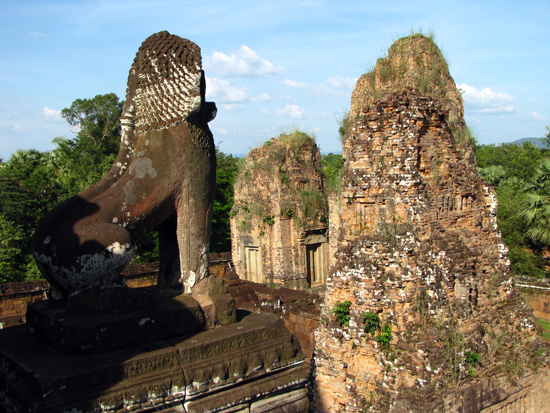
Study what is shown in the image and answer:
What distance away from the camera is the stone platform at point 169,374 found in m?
3.02

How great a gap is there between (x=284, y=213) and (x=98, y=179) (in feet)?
34.8

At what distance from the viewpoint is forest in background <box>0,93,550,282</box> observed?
19.5m

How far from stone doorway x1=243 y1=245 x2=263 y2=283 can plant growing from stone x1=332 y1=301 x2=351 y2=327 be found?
13.2m

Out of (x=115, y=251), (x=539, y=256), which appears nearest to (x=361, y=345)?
(x=115, y=251)

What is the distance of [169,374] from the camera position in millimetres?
3326

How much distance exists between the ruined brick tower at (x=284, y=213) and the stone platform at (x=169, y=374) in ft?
54.0

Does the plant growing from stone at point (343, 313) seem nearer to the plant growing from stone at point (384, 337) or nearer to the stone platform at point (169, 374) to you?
the plant growing from stone at point (384, 337)

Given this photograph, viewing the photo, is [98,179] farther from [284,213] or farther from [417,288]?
[417,288]

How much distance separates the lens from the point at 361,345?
26.9ft

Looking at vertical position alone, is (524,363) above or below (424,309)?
below

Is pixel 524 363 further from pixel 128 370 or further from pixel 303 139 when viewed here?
pixel 303 139

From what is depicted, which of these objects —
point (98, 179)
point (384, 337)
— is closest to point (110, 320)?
point (384, 337)

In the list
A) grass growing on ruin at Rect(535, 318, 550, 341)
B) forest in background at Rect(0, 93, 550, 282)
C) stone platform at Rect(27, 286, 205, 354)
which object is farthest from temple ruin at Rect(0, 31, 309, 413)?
grass growing on ruin at Rect(535, 318, 550, 341)

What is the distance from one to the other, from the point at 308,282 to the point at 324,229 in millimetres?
2255
